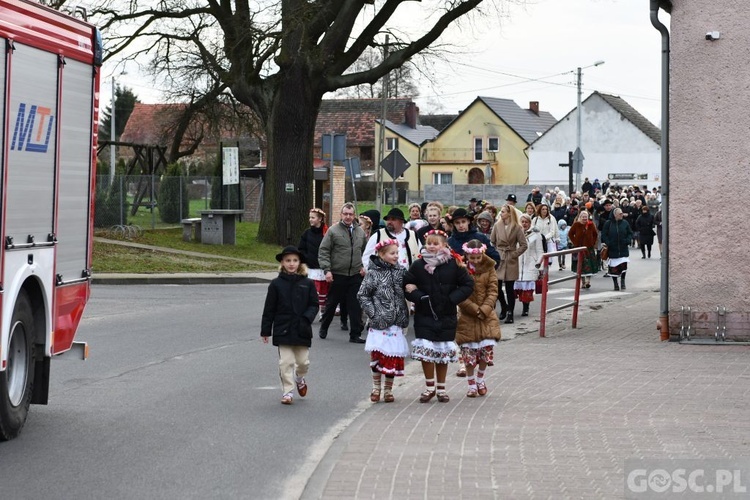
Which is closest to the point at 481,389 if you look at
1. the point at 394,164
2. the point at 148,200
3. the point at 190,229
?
the point at 394,164

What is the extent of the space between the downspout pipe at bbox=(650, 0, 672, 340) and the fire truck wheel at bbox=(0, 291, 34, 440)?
28.3 feet

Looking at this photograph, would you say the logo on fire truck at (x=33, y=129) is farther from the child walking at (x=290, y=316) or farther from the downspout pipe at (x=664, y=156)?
the downspout pipe at (x=664, y=156)

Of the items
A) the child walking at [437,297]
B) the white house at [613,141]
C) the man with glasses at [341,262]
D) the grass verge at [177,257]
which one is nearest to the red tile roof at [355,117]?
the white house at [613,141]

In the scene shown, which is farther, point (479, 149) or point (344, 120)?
point (344, 120)

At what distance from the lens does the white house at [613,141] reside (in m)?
89.3

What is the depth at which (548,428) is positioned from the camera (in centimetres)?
938

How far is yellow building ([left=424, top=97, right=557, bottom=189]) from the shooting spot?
108 metres

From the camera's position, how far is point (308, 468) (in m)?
8.23

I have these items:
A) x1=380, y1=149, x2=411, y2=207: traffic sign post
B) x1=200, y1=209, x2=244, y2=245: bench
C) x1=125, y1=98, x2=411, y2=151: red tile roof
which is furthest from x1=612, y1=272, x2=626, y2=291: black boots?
x1=125, y1=98, x2=411, y2=151: red tile roof

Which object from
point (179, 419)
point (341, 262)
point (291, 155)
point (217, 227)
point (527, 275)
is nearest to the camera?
point (179, 419)

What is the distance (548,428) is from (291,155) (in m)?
24.8

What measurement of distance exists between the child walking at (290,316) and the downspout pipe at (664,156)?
19.9 feet

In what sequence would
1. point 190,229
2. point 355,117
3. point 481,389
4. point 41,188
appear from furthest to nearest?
point 355,117 → point 190,229 → point 481,389 → point 41,188

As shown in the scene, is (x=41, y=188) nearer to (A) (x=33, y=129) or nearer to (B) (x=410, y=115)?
(A) (x=33, y=129)
